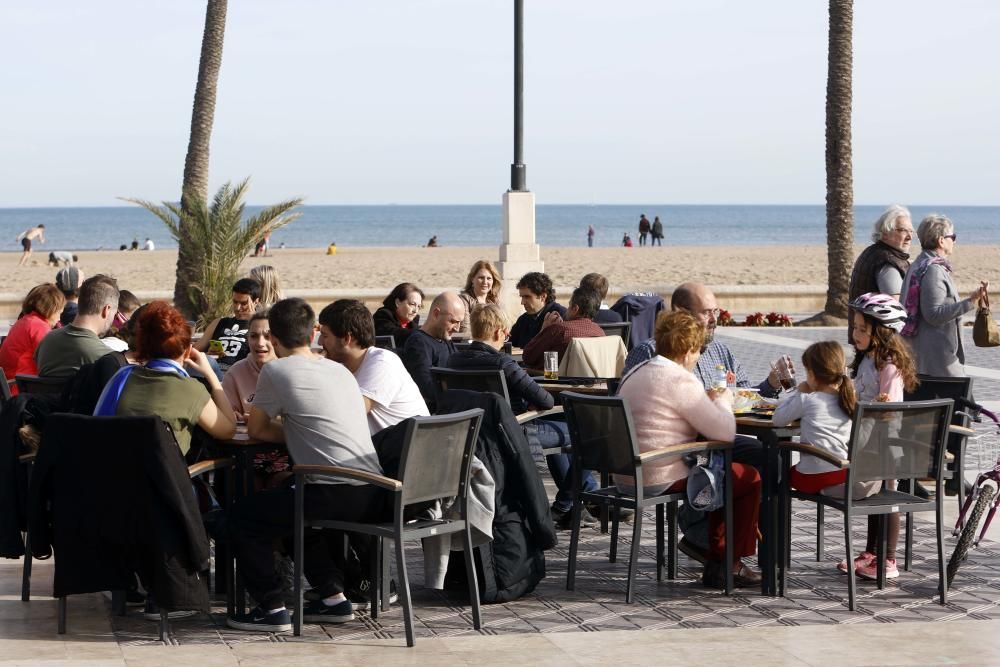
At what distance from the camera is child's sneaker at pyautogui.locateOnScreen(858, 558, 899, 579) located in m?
6.83

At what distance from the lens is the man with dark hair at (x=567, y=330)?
9.06m

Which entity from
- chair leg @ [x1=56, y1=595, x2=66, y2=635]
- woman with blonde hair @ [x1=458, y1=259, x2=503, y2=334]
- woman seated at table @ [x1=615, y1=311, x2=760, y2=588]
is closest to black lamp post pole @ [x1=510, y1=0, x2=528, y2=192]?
woman with blonde hair @ [x1=458, y1=259, x2=503, y2=334]

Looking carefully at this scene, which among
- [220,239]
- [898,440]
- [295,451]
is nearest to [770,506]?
[898,440]

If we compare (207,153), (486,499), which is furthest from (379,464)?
(207,153)

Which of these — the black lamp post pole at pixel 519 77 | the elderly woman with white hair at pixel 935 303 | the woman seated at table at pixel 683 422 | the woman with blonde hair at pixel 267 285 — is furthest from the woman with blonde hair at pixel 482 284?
the black lamp post pole at pixel 519 77

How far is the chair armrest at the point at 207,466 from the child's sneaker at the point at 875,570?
3.02 meters

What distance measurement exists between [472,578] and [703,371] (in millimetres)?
2076

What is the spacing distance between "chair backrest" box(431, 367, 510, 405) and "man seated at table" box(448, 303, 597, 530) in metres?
0.05

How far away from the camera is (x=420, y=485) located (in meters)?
5.86

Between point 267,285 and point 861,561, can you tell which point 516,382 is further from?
point 267,285

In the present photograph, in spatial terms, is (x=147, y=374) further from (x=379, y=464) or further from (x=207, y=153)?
(x=207, y=153)

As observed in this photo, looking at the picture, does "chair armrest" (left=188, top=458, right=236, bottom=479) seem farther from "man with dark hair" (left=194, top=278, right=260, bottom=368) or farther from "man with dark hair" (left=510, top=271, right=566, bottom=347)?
"man with dark hair" (left=510, top=271, right=566, bottom=347)

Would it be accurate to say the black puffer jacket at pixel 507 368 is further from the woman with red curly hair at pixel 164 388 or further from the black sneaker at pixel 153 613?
the black sneaker at pixel 153 613

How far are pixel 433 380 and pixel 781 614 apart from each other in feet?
8.39
